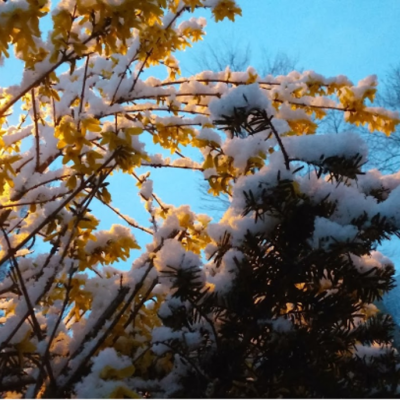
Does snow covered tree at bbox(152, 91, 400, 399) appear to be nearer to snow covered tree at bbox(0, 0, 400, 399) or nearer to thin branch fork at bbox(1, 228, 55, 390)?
snow covered tree at bbox(0, 0, 400, 399)

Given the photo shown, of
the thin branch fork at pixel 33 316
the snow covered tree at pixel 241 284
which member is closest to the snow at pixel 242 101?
the snow covered tree at pixel 241 284

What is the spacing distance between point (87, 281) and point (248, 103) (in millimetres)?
643

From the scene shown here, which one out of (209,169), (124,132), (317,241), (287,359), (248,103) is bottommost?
(287,359)

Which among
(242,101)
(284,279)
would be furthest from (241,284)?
(242,101)

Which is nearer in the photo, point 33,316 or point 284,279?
point 284,279

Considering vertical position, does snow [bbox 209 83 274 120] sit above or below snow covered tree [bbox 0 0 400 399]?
above

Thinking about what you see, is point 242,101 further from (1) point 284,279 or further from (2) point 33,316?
(2) point 33,316

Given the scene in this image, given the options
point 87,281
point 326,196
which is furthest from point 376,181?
point 87,281

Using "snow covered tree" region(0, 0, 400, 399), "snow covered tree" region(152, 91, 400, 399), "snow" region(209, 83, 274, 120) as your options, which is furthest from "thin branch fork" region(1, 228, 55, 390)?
"snow" region(209, 83, 274, 120)

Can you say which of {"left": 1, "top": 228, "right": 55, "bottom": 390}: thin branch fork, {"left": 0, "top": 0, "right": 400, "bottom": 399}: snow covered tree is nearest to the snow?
{"left": 0, "top": 0, "right": 400, "bottom": 399}: snow covered tree

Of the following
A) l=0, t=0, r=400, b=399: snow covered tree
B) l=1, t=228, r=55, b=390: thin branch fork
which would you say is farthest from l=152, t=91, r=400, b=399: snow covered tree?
l=1, t=228, r=55, b=390: thin branch fork

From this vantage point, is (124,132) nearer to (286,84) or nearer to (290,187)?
(290,187)

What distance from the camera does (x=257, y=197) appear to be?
670 millimetres

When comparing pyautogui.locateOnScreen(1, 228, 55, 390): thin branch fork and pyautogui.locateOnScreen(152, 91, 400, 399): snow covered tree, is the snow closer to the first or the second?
pyautogui.locateOnScreen(152, 91, 400, 399): snow covered tree
